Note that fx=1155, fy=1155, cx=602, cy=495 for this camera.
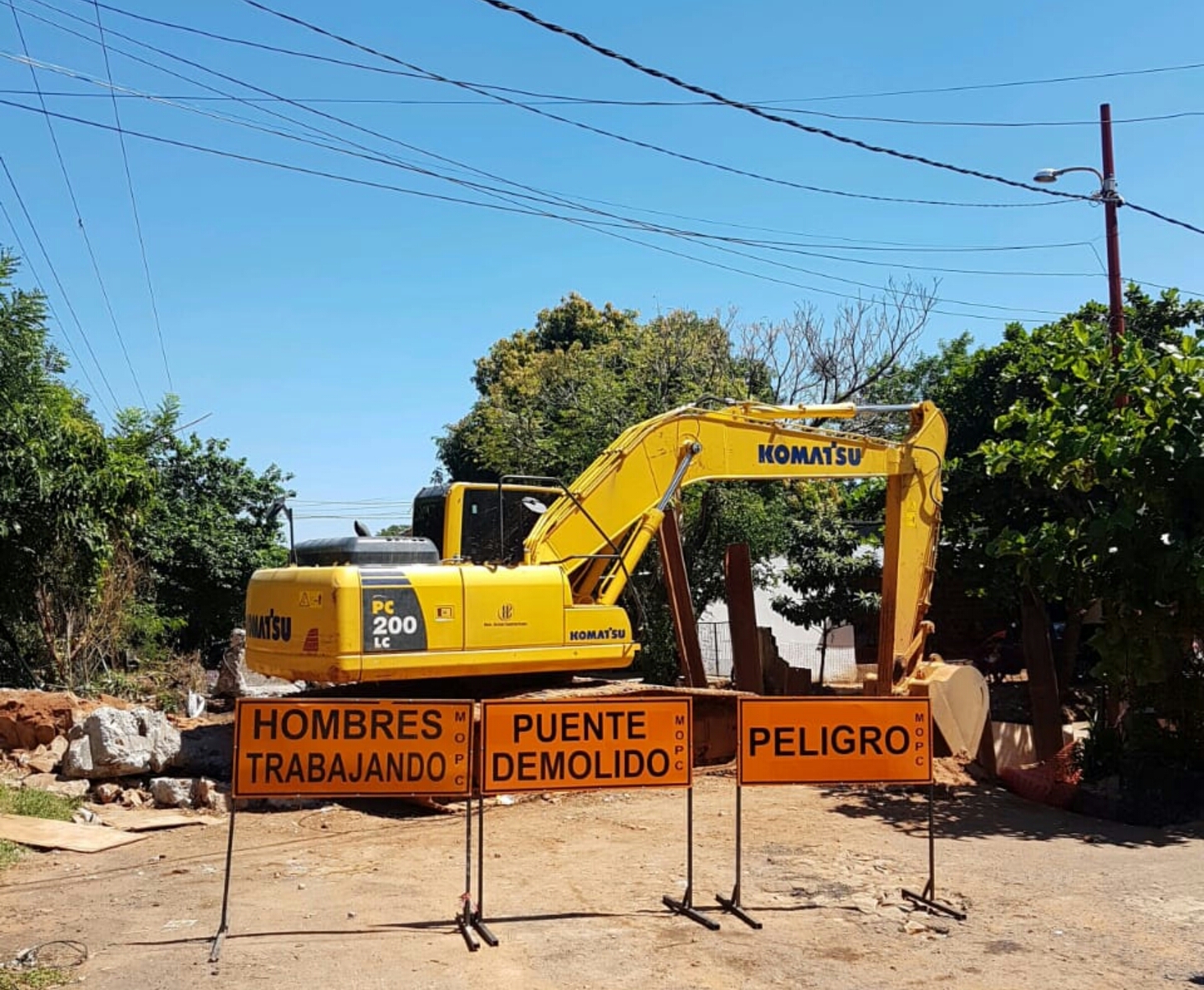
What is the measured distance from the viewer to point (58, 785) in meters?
12.3

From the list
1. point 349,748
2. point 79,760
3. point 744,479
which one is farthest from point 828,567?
point 349,748

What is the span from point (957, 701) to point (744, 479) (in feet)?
11.6

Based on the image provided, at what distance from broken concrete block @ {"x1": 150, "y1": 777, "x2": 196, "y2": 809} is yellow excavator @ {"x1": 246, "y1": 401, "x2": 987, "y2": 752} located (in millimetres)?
1421

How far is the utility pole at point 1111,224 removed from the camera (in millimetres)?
14742

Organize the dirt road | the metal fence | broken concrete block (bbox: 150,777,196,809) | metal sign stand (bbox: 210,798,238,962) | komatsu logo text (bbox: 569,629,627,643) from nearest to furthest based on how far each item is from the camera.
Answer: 1. the dirt road
2. metal sign stand (bbox: 210,798,238,962)
3. broken concrete block (bbox: 150,777,196,809)
4. komatsu logo text (bbox: 569,629,627,643)
5. the metal fence

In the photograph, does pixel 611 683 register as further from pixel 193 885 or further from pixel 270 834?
pixel 193 885

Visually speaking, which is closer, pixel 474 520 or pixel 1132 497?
pixel 1132 497

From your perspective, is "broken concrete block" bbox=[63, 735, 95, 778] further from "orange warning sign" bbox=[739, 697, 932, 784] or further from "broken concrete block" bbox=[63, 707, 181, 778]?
"orange warning sign" bbox=[739, 697, 932, 784]

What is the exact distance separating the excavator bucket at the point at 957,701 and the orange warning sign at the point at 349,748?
6.99m

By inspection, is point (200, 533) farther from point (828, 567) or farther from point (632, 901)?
point (632, 901)

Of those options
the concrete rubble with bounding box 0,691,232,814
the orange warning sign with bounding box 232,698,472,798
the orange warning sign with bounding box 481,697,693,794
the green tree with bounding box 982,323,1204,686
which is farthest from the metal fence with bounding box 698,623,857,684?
the orange warning sign with bounding box 232,698,472,798

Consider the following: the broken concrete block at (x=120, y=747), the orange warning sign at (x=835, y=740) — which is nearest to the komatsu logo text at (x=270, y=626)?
the broken concrete block at (x=120, y=747)

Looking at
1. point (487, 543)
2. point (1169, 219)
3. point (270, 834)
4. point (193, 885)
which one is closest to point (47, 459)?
point (487, 543)

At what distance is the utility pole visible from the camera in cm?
1474
